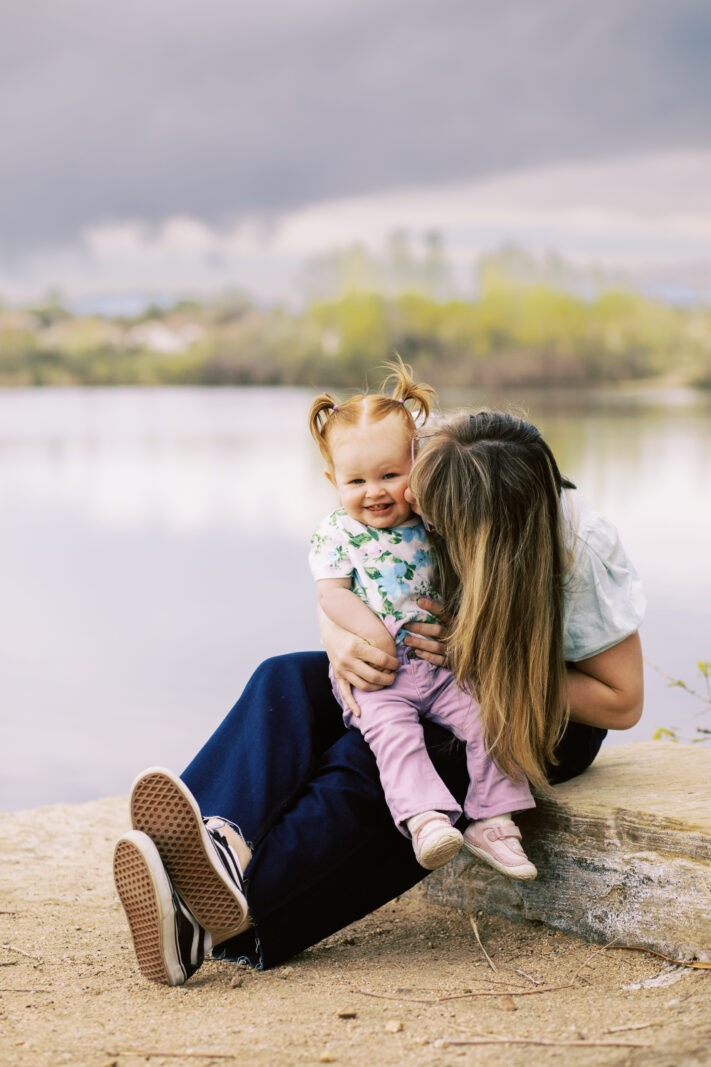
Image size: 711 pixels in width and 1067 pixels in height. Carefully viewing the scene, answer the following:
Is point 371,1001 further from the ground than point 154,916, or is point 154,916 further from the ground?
point 154,916

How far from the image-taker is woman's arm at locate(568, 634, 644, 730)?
102 inches

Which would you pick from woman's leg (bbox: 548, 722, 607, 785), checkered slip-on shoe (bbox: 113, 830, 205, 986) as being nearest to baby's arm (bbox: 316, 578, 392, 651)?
woman's leg (bbox: 548, 722, 607, 785)

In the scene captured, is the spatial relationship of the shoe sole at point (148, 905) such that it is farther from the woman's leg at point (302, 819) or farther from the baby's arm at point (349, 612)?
the baby's arm at point (349, 612)

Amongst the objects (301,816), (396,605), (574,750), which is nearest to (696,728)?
(574,750)

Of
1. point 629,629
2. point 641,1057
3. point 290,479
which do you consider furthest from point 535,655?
point 290,479

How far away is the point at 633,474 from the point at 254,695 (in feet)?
31.3

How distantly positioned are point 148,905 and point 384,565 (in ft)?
2.72

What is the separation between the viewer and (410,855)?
8.51 ft

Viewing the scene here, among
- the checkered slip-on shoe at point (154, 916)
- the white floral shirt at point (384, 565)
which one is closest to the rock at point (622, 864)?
the white floral shirt at point (384, 565)

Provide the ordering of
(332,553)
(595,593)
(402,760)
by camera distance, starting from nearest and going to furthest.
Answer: (402,760), (595,593), (332,553)

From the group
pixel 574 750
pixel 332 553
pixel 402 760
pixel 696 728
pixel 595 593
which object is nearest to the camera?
pixel 402 760

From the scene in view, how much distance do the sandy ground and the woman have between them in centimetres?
13

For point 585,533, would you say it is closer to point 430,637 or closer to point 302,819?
point 430,637

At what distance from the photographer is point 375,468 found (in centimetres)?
259
